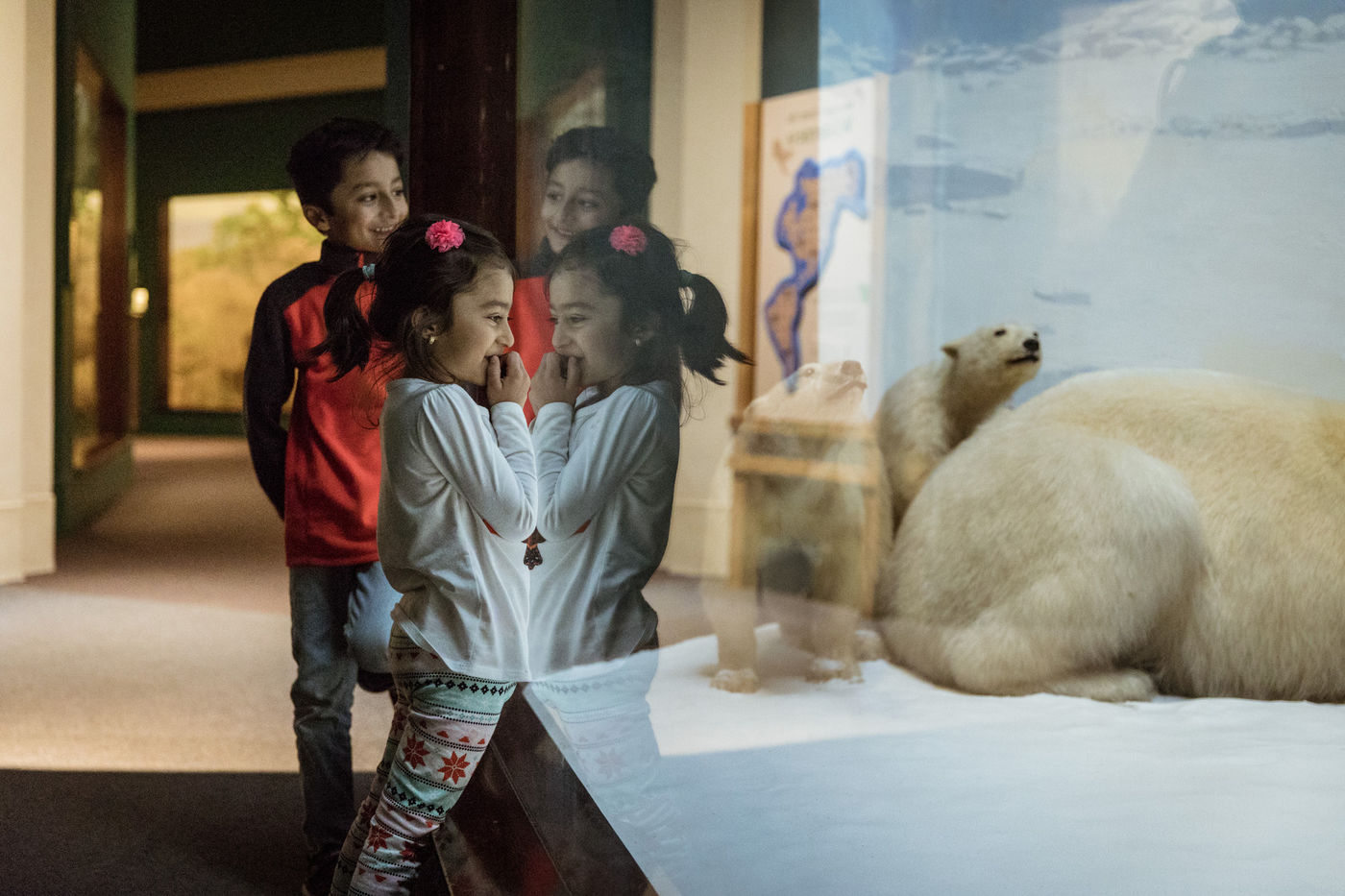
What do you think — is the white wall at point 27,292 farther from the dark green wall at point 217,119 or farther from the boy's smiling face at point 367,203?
the dark green wall at point 217,119

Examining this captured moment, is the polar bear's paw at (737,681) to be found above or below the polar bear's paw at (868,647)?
below

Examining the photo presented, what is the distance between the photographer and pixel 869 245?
74 centimetres

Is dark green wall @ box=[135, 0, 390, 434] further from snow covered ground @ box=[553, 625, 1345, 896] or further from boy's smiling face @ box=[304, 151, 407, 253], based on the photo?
snow covered ground @ box=[553, 625, 1345, 896]

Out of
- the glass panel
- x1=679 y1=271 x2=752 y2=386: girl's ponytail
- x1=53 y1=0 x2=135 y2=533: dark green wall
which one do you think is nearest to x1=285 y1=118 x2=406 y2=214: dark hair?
x1=679 y1=271 x2=752 y2=386: girl's ponytail

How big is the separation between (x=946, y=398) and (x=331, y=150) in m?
1.17

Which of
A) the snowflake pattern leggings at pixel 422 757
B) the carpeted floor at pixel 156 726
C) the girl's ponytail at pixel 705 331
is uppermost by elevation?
the girl's ponytail at pixel 705 331

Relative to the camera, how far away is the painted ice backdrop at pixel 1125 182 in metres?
0.59

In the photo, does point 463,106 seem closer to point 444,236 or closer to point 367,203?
point 367,203

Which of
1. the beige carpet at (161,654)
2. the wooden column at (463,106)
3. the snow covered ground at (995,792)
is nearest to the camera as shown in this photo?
the snow covered ground at (995,792)

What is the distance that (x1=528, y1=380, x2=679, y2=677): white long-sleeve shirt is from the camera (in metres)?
1.01

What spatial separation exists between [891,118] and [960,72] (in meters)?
0.06

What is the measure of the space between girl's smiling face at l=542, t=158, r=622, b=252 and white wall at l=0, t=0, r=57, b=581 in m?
3.86

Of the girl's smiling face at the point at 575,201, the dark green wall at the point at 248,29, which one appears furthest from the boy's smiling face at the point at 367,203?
the dark green wall at the point at 248,29

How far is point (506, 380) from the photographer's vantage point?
1.15 meters
